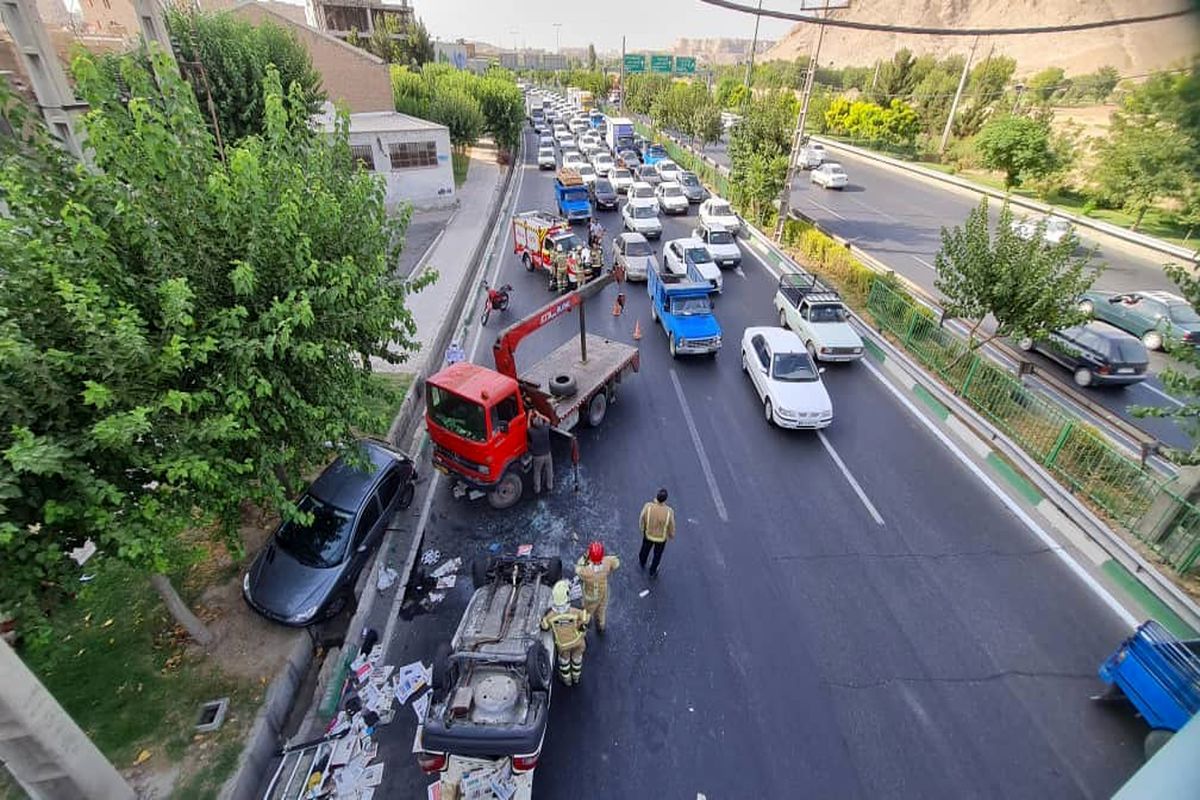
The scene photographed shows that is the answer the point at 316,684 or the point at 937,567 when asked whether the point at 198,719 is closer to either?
the point at 316,684

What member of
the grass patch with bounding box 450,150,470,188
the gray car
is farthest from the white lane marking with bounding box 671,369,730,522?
the grass patch with bounding box 450,150,470,188

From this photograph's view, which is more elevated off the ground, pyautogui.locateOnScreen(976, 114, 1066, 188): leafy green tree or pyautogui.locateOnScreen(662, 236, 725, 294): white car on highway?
pyautogui.locateOnScreen(976, 114, 1066, 188): leafy green tree

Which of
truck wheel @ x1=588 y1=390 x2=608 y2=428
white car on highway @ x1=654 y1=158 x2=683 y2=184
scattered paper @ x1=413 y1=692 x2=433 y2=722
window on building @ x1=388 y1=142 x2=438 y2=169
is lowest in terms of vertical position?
scattered paper @ x1=413 y1=692 x2=433 y2=722

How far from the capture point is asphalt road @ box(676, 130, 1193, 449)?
558 inches

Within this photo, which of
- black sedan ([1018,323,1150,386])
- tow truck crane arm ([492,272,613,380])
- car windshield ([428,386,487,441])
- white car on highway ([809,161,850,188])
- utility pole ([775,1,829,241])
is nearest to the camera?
car windshield ([428,386,487,441])

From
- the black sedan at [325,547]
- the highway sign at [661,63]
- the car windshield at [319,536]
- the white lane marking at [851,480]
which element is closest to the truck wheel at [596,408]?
the black sedan at [325,547]

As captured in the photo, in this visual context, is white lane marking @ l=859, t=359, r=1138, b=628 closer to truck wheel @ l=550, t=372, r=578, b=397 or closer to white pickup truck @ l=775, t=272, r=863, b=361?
white pickup truck @ l=775, t=272, r=863, b=361

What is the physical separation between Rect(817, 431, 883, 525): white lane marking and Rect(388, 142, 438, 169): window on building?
997 inches

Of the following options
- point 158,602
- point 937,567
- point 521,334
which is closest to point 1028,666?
point 937,567

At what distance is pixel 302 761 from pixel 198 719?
1.46m

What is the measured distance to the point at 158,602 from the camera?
27.5ft

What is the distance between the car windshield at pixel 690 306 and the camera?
51.7 feet

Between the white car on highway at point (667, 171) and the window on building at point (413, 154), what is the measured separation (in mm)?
13450

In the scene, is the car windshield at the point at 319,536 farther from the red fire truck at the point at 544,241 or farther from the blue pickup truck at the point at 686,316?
the red fire truck at the point at 544,241
